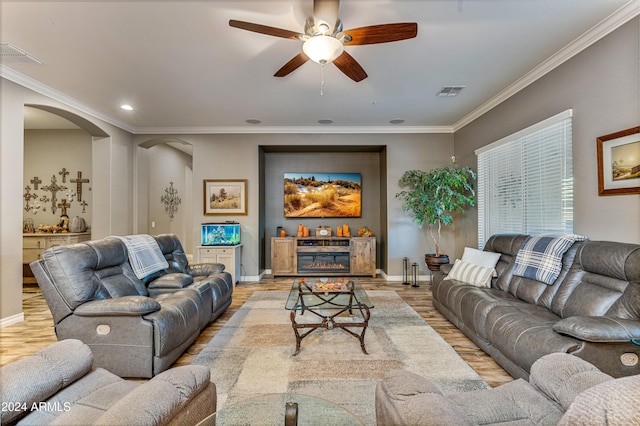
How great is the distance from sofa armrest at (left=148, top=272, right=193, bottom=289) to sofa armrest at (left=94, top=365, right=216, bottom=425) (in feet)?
6.39

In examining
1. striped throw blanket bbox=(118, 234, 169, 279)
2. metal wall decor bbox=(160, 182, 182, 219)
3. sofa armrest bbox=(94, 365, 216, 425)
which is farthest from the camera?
metal wall decor bbox=(160, 182, 182, 219)

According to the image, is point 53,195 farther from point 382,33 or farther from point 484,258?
point 484,258

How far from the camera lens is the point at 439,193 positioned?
4.88 m

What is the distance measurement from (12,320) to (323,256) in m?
4.42

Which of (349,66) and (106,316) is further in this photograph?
(349,66)

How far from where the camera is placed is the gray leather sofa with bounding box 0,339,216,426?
1.01 metres

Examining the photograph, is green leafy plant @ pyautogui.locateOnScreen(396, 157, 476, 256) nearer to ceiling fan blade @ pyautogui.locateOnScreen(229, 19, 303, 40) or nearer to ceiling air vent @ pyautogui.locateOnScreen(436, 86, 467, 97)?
ceiling air vent @ pyautogui.locateOnScreen(436, 86, 467, 97)

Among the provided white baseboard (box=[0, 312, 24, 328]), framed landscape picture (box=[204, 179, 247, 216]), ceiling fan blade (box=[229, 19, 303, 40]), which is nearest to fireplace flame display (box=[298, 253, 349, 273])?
framed landscape picture (box=[204, 179, 247, 216])

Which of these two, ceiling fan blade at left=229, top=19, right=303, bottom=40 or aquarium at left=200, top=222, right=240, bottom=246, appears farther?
aquarium at left=200, top=222, right=240, bottom=246

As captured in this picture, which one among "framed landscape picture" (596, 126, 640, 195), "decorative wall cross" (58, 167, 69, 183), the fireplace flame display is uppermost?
"decorative wall cross" (58, 167, 69, 183)

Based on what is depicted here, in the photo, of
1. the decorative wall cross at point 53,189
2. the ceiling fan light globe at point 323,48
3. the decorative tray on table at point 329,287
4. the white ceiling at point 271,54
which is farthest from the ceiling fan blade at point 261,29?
the decorative wall cross at point 53,189

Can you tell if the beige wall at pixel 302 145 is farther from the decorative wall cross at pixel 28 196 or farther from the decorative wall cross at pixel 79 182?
the decorative wall cross at pixel 28 196

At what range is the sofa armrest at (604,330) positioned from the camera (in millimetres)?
1742

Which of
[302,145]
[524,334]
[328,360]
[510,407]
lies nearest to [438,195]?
[302,145]
